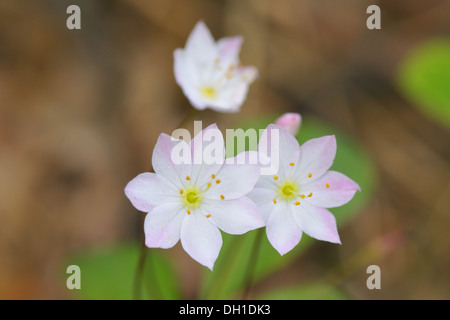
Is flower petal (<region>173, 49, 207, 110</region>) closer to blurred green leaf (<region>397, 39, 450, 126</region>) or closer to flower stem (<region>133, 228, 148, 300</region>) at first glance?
flower stem (<region>133, 228, 148, 300</region>)

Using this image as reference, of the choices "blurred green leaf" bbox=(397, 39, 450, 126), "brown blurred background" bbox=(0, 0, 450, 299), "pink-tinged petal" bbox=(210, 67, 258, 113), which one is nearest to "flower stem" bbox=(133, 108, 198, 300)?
"pink-tinged petal" bbox=(210, 67, 258, 113)

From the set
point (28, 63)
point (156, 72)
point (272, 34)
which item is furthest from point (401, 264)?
point (28, 63)

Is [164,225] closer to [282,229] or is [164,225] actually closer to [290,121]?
[282,229]

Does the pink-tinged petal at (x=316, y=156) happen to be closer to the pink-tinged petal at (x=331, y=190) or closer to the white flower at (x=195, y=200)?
the pink-tinged petal at (x=331, y=190)

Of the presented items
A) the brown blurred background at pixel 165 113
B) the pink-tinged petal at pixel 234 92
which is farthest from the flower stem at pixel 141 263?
the brown blurred background at pixel 165 113

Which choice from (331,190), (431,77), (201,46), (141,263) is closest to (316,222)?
(331,190)
